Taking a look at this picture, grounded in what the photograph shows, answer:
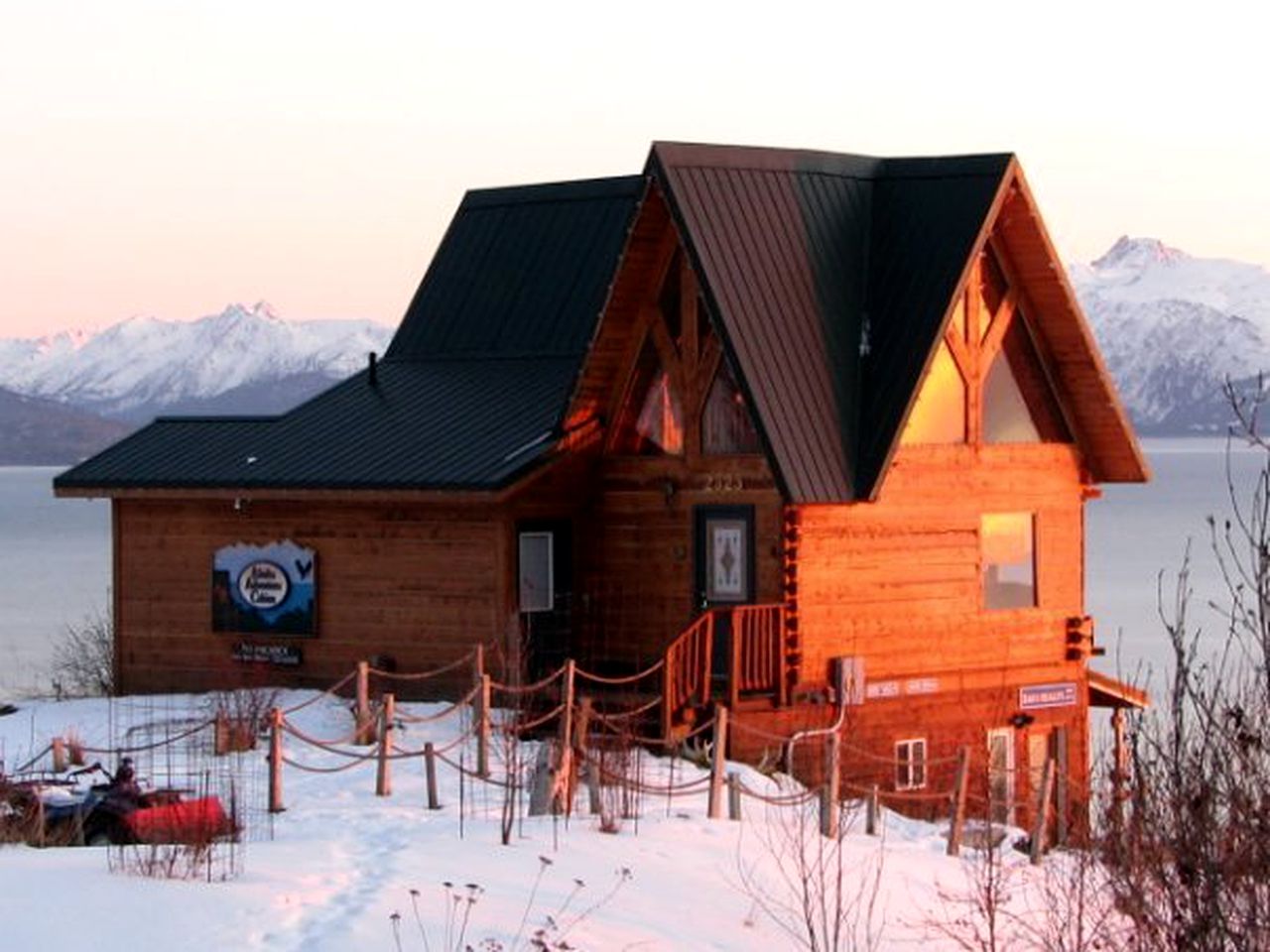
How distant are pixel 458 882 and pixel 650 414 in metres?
15.1

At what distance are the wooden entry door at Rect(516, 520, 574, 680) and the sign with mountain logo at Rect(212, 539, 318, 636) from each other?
3.02 meters

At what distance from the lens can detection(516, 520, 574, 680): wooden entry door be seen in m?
35.5

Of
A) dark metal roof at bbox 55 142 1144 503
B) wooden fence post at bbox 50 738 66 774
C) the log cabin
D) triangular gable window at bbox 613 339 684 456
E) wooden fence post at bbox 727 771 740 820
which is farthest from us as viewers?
triangular gable window at bbox 613 339 684 456

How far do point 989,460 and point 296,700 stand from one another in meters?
9.55

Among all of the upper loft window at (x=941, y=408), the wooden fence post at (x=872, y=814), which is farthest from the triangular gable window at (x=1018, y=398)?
the wooden fence post at (x=872, y=814)

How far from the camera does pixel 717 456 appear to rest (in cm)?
3466

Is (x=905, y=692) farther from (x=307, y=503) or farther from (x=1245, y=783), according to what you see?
(x=1245, y=783)

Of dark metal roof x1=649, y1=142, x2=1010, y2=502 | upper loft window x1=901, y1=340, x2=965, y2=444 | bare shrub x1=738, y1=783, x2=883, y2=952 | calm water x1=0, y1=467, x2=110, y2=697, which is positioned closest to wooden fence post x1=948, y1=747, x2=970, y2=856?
bare shrub x1=738, y1=783, x2=883, y2=952

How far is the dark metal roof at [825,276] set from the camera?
109 feet

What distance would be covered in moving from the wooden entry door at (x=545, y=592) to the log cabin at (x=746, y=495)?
0.04 meters

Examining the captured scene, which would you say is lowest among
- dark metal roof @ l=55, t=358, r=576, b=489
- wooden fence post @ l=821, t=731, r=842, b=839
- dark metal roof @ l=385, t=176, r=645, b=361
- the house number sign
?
wooden fence post @ l=821, t=731, r=842, b=839

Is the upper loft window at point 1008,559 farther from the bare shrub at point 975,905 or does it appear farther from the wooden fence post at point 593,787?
the wooden fence post at point 593,787

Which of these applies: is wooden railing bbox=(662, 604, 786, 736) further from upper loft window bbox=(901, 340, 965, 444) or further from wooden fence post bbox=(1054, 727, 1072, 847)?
wooden fence post bbox=(1054, 727, 1072, 847)

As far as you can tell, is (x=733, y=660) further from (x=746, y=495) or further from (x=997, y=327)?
(x=997, y=327)
